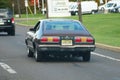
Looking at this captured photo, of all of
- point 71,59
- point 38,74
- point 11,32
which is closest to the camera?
point 38,74

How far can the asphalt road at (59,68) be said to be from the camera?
13.1m

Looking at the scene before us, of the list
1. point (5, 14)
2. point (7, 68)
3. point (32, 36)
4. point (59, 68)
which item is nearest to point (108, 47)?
point (32, 36)

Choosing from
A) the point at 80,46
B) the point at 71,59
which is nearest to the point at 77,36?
the point at 80,46

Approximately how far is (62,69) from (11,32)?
20.7 meters

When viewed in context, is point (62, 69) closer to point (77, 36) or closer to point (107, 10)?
point (77, 36)

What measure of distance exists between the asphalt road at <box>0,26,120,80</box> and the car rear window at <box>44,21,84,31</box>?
3.51 feet

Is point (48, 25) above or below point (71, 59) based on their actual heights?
above

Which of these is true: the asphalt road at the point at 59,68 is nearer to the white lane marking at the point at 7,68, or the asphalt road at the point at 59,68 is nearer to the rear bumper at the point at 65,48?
the white lane marking at the point at 7,68

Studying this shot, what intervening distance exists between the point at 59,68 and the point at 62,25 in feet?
8.65

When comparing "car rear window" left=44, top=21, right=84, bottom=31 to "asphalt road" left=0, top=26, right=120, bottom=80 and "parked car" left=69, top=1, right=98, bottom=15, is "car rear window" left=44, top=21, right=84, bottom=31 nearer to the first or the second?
"asphalt road" left=0, top=26, right=120, bottom=80

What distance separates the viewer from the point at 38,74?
13.6 m

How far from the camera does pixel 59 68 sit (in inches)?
596

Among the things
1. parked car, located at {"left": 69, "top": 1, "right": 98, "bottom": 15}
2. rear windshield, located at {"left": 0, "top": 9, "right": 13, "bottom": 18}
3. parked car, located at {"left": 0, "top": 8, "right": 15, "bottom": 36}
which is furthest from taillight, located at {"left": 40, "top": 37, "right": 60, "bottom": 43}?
parked car, located at {"left": 69, "top": 1, "right": 98, "bottom": 15}

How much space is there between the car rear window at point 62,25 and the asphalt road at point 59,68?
1.07 m
